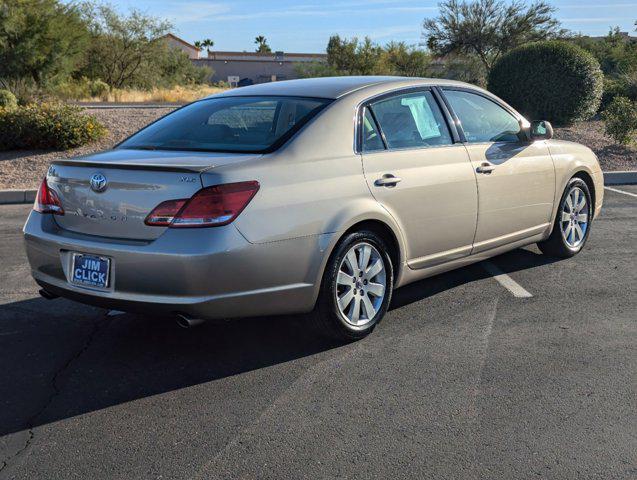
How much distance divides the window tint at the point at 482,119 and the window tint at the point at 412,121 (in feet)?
0.82

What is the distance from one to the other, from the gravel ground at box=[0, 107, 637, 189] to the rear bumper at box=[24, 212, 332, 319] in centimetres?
794

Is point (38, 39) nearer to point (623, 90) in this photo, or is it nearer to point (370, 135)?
point (623, 90)

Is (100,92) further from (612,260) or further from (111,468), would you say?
(111,468)

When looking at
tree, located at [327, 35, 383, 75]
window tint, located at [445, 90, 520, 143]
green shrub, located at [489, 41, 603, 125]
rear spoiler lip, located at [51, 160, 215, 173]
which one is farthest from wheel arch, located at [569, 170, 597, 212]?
tree, located at [327, 35, 383, 75]

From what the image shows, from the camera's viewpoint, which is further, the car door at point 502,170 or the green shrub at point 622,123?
the green shrub at point 622,123

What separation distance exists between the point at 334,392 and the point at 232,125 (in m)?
1.89

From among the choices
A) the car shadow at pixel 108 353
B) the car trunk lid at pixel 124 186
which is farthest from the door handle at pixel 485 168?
the car trunk lid at pixel 124 186

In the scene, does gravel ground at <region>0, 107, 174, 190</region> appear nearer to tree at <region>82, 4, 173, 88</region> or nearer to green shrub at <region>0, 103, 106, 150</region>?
green shrub at <region>0, 103, 106, 150</region>

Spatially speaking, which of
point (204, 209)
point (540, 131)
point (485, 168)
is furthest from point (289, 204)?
point (540, 131)

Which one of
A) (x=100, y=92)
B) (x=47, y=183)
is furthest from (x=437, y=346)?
(x=100, y=92)

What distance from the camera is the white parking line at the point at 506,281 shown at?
5.89 metres

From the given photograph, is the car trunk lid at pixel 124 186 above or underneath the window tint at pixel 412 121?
underneath

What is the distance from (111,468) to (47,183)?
6.87ft

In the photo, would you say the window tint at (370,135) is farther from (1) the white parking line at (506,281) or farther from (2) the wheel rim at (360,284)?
(1) the white parking line at (506,281)
